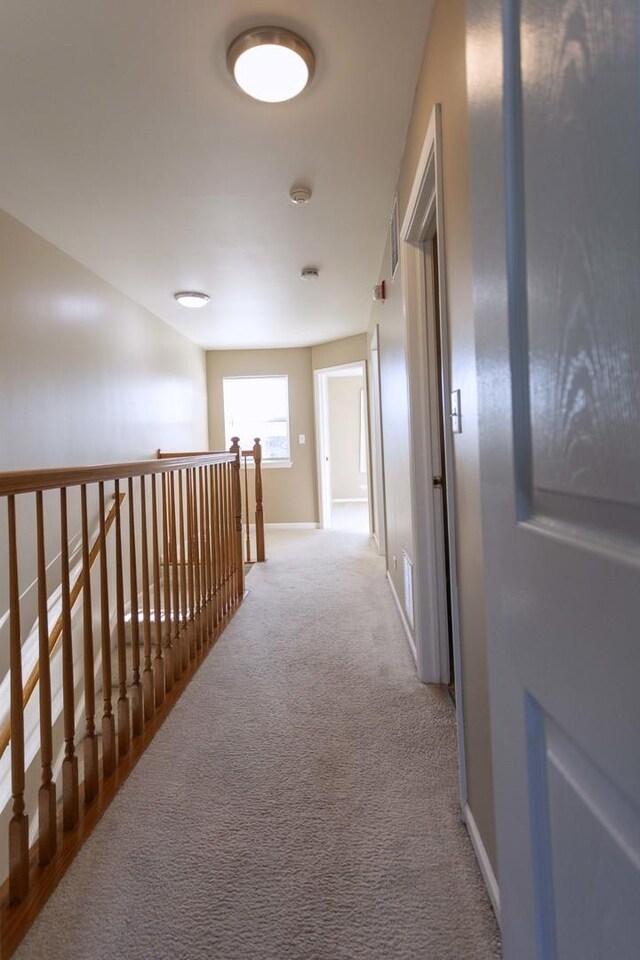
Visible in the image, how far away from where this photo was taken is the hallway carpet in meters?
0.98

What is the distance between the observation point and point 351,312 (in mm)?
4551

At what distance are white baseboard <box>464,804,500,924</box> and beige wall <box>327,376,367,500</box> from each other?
714 centimetres

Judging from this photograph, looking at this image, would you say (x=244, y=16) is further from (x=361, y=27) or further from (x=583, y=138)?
(x=583, y=138)

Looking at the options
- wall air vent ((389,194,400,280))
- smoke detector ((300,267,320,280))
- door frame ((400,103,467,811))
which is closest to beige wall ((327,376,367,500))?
smoke detector ((300,267,320,280))

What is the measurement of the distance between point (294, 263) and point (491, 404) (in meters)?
3.16

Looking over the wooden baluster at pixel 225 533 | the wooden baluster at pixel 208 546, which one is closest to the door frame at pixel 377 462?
the wooden baluster at pixel 225 533

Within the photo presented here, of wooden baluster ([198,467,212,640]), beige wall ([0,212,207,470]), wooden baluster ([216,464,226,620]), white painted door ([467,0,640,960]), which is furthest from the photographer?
wooden baluster ([216,464,226,620])

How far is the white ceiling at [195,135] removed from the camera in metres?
1.46

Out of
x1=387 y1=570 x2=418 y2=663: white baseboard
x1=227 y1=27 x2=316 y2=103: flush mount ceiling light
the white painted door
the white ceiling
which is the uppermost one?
the white ceiling

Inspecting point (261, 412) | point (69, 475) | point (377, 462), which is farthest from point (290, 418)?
point (69, 475)

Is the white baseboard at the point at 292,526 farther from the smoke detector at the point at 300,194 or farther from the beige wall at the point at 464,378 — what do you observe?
the beige wall at the point at 464,378

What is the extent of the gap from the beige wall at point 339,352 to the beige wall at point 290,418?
0.16m

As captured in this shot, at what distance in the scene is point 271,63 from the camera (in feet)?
5.14

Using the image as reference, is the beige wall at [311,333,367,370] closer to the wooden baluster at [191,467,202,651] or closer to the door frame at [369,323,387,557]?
the door frame at [369,323,387,557]
